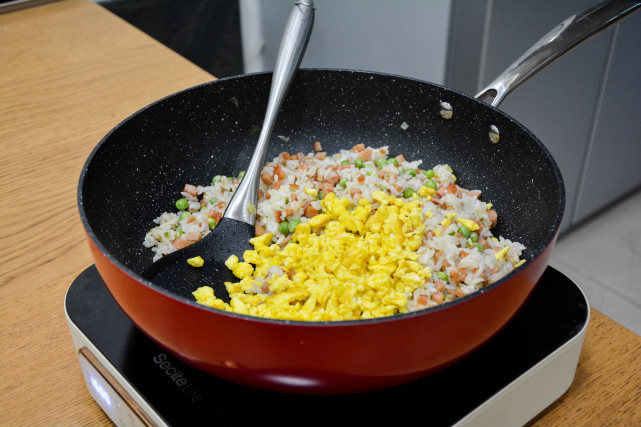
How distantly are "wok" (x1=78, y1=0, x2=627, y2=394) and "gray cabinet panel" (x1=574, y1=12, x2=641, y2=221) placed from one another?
124 centimetres

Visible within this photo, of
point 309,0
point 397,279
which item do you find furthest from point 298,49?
point 397,279

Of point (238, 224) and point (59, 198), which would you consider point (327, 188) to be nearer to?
point (238, 224)

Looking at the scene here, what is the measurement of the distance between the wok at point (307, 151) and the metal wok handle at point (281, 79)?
84 millimetres

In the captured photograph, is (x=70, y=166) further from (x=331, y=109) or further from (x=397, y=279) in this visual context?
(x=397, y=279)

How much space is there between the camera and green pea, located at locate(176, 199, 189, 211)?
Result: 110 cm

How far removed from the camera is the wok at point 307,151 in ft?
2.02

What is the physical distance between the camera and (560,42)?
0.99 meters

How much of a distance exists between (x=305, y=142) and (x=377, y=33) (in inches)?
34.5

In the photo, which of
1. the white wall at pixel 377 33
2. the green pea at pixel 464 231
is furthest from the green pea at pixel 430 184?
the white wall at pixel 377 33

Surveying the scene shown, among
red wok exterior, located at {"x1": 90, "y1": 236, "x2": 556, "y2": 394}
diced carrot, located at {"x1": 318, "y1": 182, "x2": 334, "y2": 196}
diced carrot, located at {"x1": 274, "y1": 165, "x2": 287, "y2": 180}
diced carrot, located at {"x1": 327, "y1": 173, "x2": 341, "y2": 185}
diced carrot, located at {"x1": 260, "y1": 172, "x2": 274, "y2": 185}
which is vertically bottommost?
diced carrot, located at {"x1": 260, "y1": 172, "x2": 274, "y2": 185}

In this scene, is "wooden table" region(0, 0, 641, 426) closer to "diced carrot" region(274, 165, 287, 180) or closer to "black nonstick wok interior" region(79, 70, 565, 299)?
"black nonstick wok interior" region(79, 70, 565, 299)

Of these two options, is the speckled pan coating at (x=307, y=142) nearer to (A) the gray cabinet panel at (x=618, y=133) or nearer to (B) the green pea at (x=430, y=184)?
(B) the green pea at (x=430, y=184)

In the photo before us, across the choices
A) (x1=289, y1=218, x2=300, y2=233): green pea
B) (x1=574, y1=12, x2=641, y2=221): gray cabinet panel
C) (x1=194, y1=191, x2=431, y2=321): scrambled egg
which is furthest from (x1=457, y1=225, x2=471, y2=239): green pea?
(x1=574, y1=12, x2=641, y2=221): gray cabinet panel

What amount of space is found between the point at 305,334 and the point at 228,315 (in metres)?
0.08
